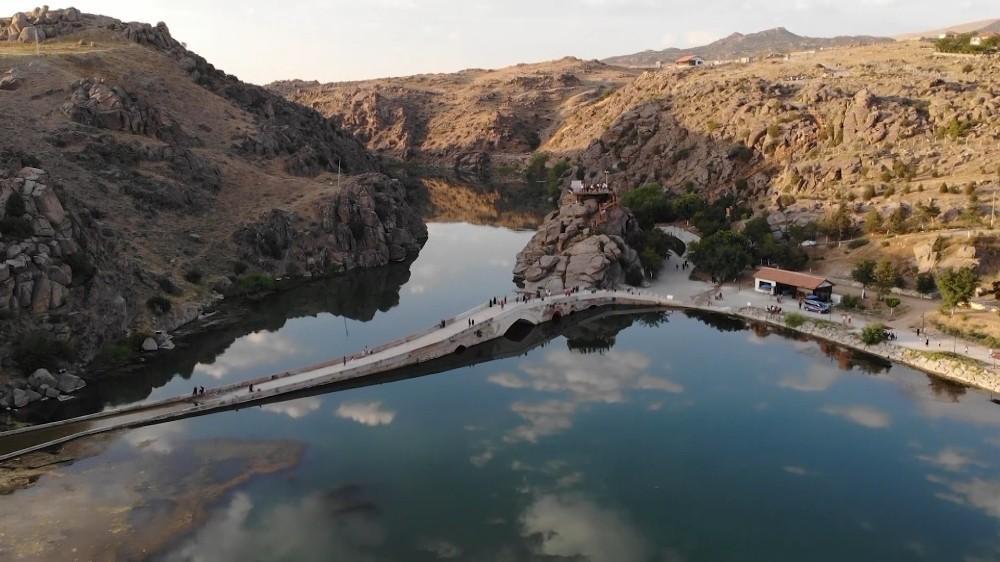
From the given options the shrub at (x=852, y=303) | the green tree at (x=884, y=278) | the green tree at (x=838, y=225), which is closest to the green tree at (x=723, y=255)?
the green tree at (x=838, y=225)

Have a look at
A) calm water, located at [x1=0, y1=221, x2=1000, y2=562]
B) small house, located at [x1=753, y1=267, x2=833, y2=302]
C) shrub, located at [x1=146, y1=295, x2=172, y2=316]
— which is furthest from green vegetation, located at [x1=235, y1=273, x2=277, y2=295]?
small house, located at [x1=753, y1=267, x2=833, y2=302]

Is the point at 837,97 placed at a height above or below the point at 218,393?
above

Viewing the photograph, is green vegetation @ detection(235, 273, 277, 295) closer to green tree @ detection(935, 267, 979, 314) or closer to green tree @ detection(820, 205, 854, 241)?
green tree @ detection(820, 205, 854, 241)

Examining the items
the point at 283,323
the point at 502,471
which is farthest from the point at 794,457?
the point at 283,323

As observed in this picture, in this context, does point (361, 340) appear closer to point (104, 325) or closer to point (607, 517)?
point (104, 325)

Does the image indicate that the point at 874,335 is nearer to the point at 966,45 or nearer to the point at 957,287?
the point at 957,287

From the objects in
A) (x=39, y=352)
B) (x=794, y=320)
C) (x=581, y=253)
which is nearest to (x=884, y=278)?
(x=794, y=320)
